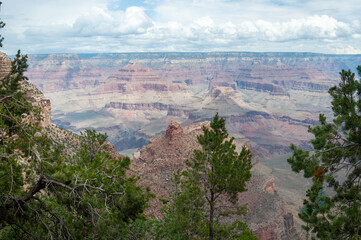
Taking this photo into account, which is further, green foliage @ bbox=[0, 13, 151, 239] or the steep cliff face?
the steep cliff face

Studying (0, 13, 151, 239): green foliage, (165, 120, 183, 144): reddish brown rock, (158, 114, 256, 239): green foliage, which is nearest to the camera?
(0, 13, 151, 239): green foliage

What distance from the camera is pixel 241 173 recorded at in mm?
15211

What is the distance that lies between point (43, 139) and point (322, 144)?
11694mm

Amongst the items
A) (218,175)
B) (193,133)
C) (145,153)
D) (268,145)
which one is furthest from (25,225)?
(268,145)

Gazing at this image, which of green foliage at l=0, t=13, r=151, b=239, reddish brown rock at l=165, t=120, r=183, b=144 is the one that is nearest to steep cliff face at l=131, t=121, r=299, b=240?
reddish brown rock at l=165, t=120, r=183, b=144

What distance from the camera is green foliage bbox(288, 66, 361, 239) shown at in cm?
1084

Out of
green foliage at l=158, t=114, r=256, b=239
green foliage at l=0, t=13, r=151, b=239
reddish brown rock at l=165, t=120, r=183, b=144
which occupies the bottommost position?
reddish brown rock at l=165, t=120, r=183, b=144

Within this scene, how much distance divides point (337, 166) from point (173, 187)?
104 ft

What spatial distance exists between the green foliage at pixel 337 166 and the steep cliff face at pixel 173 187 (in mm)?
26340

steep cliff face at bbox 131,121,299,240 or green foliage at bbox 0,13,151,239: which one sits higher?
green foliage at bbox 0,13,151,239

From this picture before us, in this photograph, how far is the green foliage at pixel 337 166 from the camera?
1084 cm

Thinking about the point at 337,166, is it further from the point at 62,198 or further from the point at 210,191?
the point at 62,198

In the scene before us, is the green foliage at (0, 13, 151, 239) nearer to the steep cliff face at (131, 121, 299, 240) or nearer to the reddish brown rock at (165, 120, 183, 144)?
the steep cliff face at (131, 121, 299, 240)

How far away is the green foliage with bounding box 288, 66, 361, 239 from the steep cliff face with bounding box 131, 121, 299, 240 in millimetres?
26340
